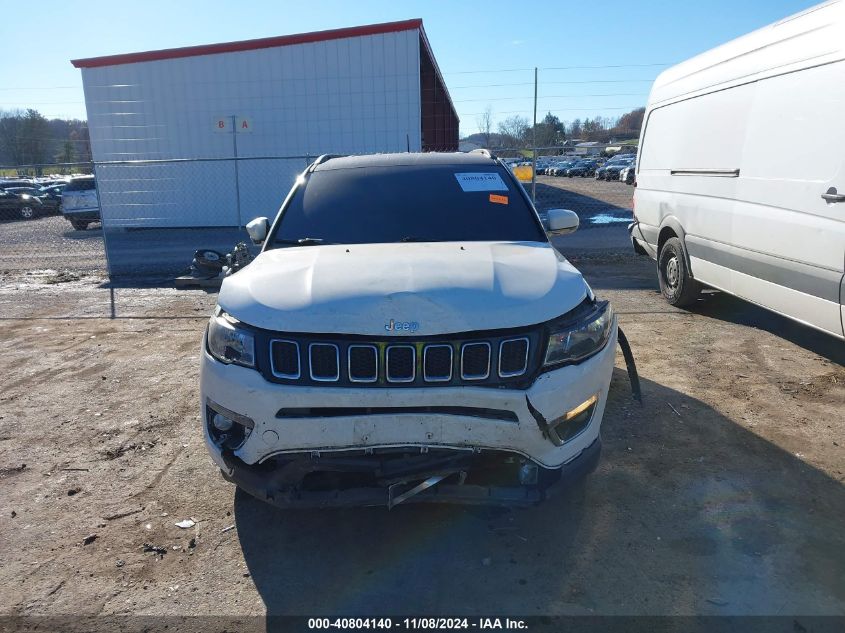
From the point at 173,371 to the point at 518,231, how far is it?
3442mm

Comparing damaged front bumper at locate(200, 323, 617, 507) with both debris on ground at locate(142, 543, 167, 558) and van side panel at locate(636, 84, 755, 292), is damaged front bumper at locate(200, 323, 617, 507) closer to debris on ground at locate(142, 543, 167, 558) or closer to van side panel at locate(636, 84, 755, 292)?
debris on ground at locate(142, 543, 167, 558)

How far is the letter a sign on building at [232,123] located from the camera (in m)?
16.7

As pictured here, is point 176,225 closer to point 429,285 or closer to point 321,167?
point 321,167

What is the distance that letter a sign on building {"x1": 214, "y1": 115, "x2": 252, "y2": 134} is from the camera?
16703mm

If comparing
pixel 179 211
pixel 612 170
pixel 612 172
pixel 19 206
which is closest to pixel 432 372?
pixel 179 211

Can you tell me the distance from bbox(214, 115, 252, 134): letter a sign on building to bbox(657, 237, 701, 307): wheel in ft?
41.9

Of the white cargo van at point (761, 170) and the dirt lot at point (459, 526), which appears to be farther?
the white cargo van at point (761, 170)

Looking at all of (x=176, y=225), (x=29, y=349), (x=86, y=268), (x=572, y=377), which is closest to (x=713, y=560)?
(x=572, y=377)

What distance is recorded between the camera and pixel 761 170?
206 inches

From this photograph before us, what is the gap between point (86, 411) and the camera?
4.59m

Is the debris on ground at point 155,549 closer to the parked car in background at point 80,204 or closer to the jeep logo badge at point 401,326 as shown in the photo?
the jeep logo badge at point 401,326

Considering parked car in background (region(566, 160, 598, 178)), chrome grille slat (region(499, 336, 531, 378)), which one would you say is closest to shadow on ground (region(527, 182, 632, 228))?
chrome grille slat (region(499, 336, 531, 378))

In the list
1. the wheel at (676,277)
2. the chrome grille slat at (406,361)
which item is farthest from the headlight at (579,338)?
the wheel at (676,277)

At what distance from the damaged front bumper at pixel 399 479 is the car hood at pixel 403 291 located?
1.79 feet
